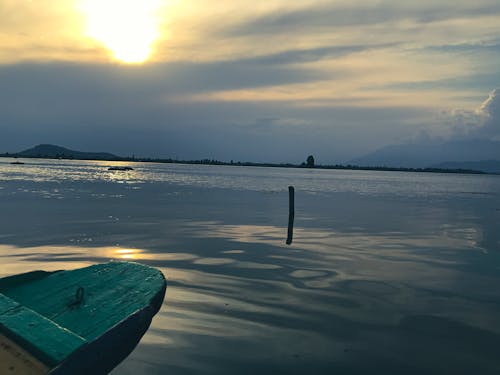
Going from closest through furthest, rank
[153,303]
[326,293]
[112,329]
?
[112,329] < [153,303] < [326,293]

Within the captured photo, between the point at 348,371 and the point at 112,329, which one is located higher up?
the point at 112,329

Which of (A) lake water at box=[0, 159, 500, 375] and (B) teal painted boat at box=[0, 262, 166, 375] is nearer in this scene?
(B) teal painted boat at box=[0, 262, 166, 375]

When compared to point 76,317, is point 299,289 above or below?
below

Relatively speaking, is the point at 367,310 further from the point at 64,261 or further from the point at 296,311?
the point at 64,261

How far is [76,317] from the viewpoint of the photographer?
25.9 ft

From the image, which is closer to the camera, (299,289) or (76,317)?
(76,317)

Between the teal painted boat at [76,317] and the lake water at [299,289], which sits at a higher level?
the teal painted boat at [76,317]

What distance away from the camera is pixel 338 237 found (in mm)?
23750

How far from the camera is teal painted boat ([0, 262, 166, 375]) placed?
5492 mm

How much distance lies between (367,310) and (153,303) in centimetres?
527

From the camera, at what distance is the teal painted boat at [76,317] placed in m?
5.49

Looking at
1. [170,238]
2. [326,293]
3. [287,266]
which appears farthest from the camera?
[170,238]

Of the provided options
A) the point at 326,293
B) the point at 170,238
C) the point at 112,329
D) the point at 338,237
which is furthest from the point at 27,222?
the point at 112,329

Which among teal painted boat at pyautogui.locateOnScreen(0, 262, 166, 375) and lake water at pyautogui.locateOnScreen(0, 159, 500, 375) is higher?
teal painted boat at pyautogui.locateOnScreen(0, 262, 166, 375)
